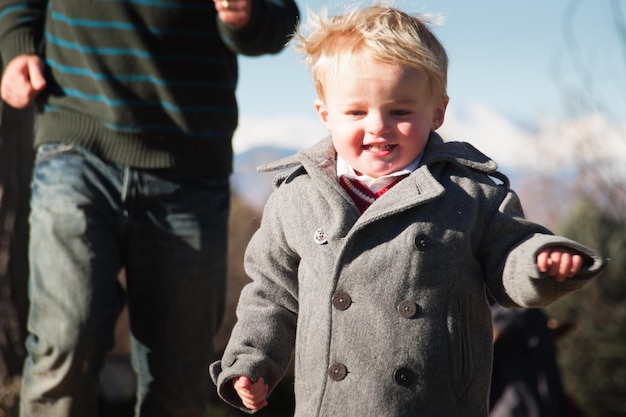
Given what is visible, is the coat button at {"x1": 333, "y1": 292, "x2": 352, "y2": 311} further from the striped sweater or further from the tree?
the tree

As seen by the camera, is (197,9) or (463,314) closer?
(463,314)

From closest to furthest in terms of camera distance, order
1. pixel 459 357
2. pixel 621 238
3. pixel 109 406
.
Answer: pixel 459 357 → pixel 109 406 → pixel 621 238

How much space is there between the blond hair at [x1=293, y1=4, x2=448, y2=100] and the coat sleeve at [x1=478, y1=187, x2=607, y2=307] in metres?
0.35

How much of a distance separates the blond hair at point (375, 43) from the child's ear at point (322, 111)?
0.02m

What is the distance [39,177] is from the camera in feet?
11.0

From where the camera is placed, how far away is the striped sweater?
132 inches

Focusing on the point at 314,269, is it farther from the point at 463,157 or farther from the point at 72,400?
the point at 72,400

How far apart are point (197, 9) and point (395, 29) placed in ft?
3.73

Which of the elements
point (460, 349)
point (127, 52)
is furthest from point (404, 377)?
point (127, 52)

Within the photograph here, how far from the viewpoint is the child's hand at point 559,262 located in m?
2.17

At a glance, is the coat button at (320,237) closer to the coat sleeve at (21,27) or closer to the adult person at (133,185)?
the adult person at (133,185)

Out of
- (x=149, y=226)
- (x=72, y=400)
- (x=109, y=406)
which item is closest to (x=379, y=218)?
(x=149, y=226)

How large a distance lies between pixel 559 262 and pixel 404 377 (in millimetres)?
453

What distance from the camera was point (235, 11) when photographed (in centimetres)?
322
